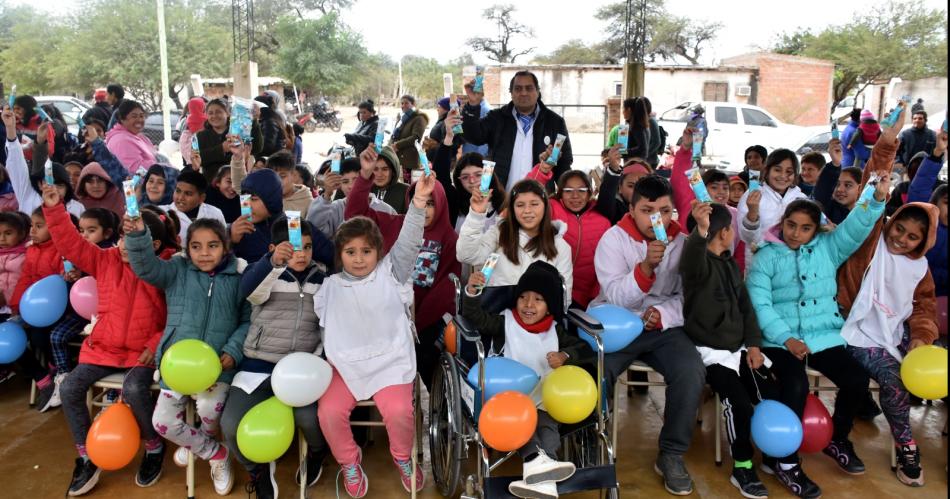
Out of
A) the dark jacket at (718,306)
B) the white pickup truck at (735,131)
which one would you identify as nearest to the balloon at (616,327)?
the dark jacket at (718,306)

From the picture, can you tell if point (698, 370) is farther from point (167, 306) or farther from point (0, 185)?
point (0, 185)

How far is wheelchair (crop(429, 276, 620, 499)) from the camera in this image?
251 cm

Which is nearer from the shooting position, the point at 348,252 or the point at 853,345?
the point at 348,252

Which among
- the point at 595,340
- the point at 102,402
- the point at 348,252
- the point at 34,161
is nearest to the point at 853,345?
the point at 595,340

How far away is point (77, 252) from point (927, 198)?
446 centimetres

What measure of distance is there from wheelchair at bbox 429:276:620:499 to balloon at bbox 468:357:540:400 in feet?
0.12

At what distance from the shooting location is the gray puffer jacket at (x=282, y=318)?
2918 millimetres

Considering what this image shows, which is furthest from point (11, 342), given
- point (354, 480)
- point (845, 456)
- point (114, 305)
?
point (845, 456)

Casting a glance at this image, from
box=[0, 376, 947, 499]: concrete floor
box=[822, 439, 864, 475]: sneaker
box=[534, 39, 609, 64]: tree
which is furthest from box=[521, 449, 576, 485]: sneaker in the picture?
box=[534, 39, 609, 64]: tree

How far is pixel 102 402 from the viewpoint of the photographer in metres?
3.21

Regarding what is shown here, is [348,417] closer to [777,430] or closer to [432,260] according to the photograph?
[432,260]

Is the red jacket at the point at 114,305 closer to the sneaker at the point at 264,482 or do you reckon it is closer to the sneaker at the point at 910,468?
the sneaker at the point at 264,482

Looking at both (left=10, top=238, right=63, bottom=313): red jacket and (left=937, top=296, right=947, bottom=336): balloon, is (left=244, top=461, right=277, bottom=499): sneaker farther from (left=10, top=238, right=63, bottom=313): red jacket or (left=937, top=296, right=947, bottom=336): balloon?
(left=937, top=296, right=947, bottom=336): balloon

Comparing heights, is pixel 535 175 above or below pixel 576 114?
below
